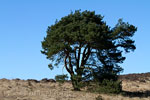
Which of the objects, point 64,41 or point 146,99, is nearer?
point 146,99

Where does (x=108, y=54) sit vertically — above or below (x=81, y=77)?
above

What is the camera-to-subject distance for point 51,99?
2509 centimetres

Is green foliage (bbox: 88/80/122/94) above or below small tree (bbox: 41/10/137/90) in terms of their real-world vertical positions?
below

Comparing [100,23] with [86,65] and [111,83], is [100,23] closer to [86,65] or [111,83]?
[86,65]

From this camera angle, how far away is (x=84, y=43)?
3325 cm

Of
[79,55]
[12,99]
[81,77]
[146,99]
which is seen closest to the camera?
[12,99]

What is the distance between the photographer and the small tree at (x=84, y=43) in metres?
32.1

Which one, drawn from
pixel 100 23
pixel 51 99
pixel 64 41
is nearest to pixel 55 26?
pixel 64 41

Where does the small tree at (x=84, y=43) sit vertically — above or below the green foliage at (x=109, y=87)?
above

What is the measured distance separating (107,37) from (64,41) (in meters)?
5.14

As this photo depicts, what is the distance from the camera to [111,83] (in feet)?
101

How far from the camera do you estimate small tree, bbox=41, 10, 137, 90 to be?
1262 inches

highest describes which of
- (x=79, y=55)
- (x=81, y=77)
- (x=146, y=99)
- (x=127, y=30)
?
(x=127, y=30)

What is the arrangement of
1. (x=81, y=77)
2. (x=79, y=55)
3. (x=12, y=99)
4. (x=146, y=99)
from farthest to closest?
(x=79, y=55), (x=81, y=77), (x=146, y=99), (x=12, y=99)
